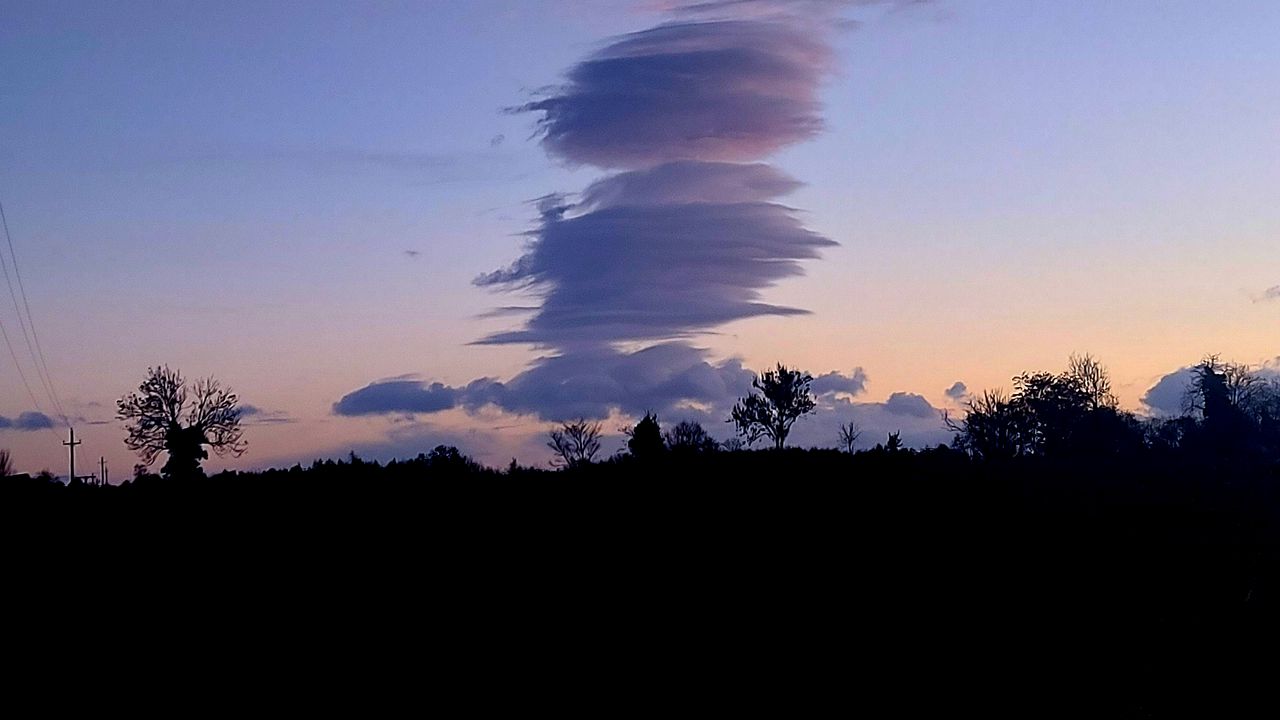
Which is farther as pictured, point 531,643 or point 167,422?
point 167,422

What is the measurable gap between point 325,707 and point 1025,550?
1628 centimetres

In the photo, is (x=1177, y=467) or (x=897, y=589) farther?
(x=1177, y=467)

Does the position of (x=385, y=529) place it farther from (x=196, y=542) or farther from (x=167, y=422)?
(x=167, y=422)

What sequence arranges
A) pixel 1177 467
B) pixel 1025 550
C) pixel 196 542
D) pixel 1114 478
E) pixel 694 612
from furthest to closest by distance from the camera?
1. pixel 1177 467
2. pixel 1114 478
3. pixel 1025 550
4. pixel 694 612
5. pixel 196 542

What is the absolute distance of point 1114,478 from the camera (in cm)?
3541

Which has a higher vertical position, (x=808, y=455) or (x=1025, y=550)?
(x=808, y=455)

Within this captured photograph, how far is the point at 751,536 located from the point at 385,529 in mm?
7042

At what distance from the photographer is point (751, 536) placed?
23.0 meters

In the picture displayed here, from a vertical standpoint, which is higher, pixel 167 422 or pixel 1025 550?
pixel 167 422

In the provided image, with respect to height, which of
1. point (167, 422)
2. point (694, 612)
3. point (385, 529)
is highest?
point (167, 422)

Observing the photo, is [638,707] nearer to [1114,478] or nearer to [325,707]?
[325,707]

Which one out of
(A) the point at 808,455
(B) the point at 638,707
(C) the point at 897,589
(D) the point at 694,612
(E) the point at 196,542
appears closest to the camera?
(B) the point at 638,707

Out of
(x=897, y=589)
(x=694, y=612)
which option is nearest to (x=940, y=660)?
(x=897, y=589)

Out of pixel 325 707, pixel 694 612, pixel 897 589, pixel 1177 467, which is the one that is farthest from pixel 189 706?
pixel 1177 467
